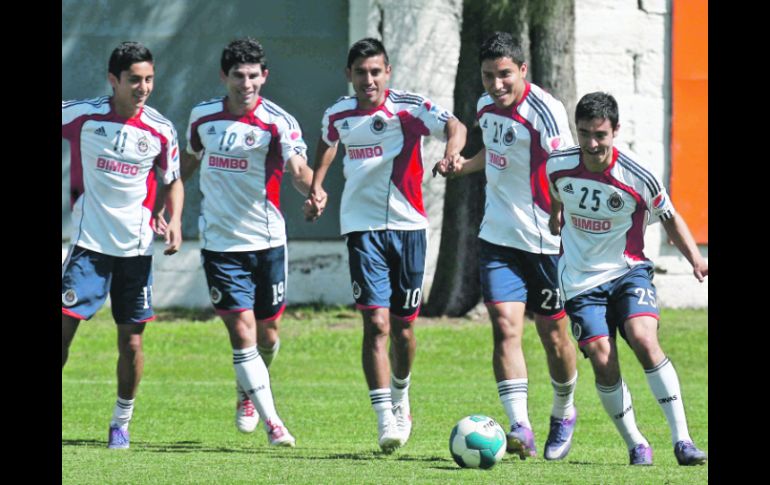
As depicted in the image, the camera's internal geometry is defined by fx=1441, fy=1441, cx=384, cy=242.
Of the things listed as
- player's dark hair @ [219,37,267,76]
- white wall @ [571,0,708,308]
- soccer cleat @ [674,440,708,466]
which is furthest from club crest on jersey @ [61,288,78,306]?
white wall @ [571,0,708,308]

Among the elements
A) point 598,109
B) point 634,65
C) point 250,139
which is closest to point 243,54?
point 250,139

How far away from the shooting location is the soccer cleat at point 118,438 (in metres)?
9.32

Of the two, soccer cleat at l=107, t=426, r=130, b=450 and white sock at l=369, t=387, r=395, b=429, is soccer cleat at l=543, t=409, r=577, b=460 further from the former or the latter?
soccer cleat at l=107, t=426, r=130, b=450

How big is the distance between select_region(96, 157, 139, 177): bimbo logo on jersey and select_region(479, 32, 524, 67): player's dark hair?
240 cm

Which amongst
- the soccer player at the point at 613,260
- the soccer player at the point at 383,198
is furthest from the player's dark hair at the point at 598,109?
the soccer player at the point at 383,198

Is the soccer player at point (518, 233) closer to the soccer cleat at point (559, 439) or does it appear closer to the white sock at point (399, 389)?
the soccer cleat at point (559, 439)

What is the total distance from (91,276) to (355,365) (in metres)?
6.46

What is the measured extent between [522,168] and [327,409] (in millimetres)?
3944

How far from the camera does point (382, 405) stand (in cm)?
913

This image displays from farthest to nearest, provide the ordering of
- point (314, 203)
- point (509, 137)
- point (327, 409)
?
point (327, 409)
point (314, 203)
point (509, 137)

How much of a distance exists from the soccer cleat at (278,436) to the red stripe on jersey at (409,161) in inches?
67.3

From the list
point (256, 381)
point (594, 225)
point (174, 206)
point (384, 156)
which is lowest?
point (256, 381)

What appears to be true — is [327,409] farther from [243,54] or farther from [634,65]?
[634,65]
